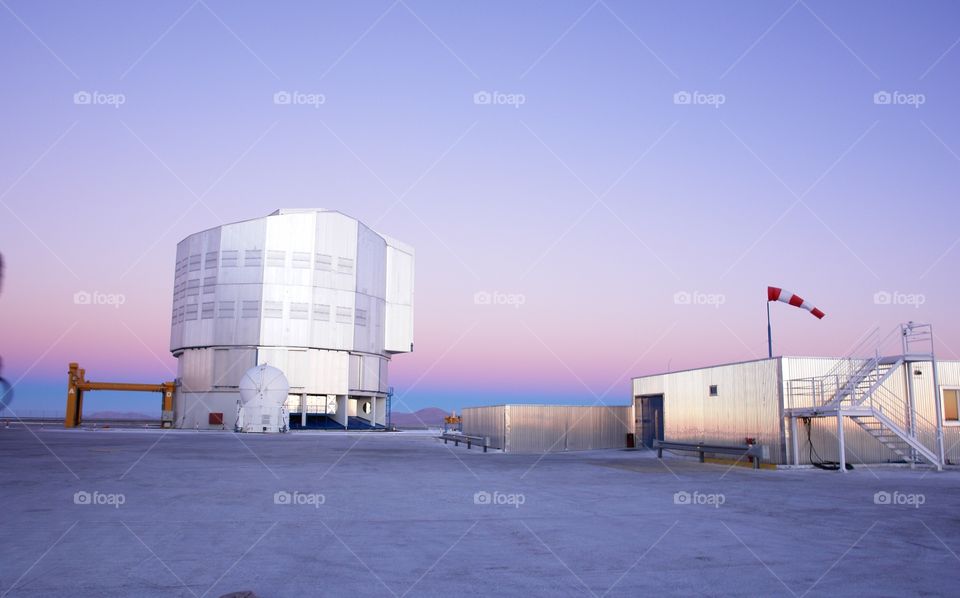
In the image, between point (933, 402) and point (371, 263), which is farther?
point (371, 263)

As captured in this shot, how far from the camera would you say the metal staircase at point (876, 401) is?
25188 mm

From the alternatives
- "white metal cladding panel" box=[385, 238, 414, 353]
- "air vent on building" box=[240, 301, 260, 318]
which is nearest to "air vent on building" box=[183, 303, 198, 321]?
"air vent on building" box=[240, 301, 260, 318]

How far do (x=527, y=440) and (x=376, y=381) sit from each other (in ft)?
155

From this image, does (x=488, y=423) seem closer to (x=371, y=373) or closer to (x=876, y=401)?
(x=876, y=401)

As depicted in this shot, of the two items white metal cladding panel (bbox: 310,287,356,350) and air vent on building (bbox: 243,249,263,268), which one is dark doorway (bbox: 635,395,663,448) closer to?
white metal cladding panel (bbox: 310,287,356,350)

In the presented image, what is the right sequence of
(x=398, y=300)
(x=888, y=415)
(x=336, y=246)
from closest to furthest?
1. (x=888, y=415)
2. (x=336, y=246)
3. (x=398, y=300)

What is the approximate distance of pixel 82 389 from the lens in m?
75.0

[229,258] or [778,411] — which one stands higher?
[229,258]

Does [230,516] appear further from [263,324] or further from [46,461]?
[263,324]

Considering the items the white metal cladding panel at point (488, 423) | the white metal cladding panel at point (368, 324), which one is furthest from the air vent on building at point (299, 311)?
the white metal cladding panel at point (488, 423)

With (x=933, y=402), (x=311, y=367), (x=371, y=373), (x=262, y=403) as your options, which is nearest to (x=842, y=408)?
(x=933, y=402)

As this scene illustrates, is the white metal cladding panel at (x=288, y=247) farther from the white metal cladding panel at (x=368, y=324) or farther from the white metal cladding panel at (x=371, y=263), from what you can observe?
the white metal cladding panel at (x=368, y=324)

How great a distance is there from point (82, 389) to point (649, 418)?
210ft

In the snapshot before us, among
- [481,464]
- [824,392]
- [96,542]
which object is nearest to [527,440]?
[481,464]
